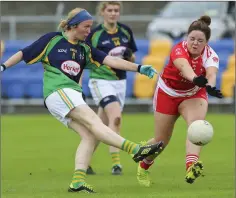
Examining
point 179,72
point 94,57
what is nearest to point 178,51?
point 179,72

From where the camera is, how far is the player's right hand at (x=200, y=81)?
977 centimetres

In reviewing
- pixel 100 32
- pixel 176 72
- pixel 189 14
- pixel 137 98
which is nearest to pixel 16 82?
pixel 137 98

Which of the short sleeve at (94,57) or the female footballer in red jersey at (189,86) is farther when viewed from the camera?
the short sleeve at (94,57)

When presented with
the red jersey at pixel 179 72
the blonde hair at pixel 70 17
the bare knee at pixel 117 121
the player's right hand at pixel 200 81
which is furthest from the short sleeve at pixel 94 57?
the bare knee at pixel 117 121

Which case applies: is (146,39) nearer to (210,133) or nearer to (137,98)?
(137,98)

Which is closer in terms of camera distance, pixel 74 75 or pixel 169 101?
pixel 74 75

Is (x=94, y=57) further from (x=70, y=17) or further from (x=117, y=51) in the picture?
(x=117, y=51)

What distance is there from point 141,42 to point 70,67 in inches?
560

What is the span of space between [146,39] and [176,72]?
49.8 ft

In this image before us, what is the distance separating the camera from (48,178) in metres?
11.8

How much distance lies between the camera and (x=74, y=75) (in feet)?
33.1

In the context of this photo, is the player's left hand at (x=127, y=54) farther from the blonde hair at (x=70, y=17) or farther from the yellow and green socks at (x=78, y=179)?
the yellow and green socks at (x=78, y=179)

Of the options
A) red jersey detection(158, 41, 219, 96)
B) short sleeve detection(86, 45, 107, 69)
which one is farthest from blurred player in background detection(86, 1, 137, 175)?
short sleeve detection(86, 45, 107, 69)

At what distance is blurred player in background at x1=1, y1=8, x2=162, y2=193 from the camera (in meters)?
9.80
